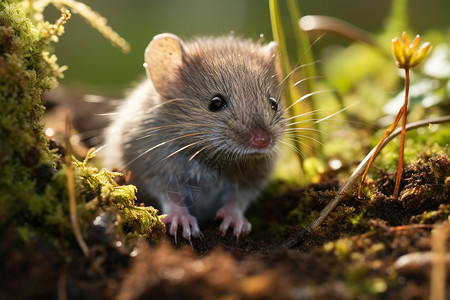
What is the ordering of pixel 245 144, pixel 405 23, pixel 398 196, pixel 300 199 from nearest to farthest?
pixel 398 196, pixel 245 144, pixel 300 199, pixel 405 23

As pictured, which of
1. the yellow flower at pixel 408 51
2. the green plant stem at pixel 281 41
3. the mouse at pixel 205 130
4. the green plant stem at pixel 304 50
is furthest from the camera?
the green plant stem at pixel 304 50

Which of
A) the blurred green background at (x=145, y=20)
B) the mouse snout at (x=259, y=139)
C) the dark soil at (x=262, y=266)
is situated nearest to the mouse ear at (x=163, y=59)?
the mouse snout at (x=259, y=139)

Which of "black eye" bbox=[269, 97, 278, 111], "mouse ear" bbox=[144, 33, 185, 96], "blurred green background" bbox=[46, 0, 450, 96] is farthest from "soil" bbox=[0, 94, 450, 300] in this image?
"blurred green background" bbox=[46, 0, 450, 96]

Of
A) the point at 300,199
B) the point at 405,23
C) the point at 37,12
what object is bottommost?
the point at 300,199

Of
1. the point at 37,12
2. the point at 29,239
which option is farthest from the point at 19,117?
the point at 37,12

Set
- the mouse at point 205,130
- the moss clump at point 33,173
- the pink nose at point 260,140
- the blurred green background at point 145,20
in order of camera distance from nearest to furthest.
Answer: the moss clump at point 33,173 < the pink nose at point 260,140 < the mouse at point 205,130 < the blurred green background at point 145,20

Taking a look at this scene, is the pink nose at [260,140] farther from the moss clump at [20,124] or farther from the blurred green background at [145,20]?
the blurred green background at [145,20]

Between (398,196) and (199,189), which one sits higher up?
(199,189)

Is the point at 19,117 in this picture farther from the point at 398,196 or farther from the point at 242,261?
the point at 398,196
